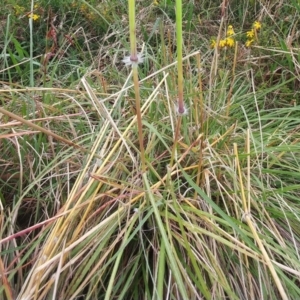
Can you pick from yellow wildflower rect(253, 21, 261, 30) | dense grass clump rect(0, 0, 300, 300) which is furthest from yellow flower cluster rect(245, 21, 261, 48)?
dense grass clump rect(0, 0, 300, 300)

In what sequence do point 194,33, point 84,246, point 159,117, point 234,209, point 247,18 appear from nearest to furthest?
point 84,246 < point 234,209 < point 159,117 < point 194,33 < point 247,18

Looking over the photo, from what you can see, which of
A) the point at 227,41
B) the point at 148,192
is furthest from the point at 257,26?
the point at 148,192

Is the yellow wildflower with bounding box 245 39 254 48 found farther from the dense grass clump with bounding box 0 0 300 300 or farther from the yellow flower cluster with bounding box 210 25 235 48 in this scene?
the dense grass clump with bounding box 0 0 300 300

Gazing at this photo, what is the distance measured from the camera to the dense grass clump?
95 centimetres

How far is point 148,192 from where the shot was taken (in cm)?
97

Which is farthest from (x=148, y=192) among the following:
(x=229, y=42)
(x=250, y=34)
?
(x=250, y=34)

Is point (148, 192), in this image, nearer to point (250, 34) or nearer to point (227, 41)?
point (227, 41)

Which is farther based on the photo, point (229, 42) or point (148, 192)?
point (229, 42)

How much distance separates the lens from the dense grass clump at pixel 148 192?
947 millimetres

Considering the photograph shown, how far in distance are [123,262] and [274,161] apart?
→ 1.38 ft

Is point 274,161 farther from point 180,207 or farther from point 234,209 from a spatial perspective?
point 180,207

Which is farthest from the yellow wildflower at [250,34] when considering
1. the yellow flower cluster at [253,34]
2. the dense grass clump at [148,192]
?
the dense grass clump at [148,192]

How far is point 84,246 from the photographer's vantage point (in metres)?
0.99

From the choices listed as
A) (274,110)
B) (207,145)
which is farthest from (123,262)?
(274,110)
